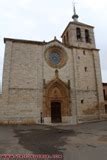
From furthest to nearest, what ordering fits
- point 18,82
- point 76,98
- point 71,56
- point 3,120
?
point 71,56
point 76,98
point 18,82
point 3,120

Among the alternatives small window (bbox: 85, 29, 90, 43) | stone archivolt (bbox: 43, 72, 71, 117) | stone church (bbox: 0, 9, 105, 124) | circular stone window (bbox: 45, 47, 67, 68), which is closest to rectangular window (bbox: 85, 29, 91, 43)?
small window (bbox: 85, 29, 90, 43)

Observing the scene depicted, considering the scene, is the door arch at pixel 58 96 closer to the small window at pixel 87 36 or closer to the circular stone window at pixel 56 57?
the circular stone window at pixel 56 57

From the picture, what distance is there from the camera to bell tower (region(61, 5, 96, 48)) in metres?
21.9

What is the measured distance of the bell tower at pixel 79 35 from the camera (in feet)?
71.7

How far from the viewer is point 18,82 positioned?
57.6 feet

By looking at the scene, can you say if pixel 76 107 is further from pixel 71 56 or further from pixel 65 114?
pixel 71 56

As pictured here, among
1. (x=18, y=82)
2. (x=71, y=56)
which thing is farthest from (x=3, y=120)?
(x=71, y=56)

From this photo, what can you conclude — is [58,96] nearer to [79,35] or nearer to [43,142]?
[79,35]

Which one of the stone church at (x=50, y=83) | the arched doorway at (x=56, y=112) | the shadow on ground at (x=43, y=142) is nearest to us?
the shadow on ground at (x=43, y=142)

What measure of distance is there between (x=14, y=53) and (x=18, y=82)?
3.46 metres

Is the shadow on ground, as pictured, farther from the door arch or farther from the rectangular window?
the rectangular window

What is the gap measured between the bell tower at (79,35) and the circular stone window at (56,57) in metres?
1.65

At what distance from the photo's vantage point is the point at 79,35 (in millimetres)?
22719

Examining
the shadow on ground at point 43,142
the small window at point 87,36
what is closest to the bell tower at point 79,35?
the small window at point 87,36
